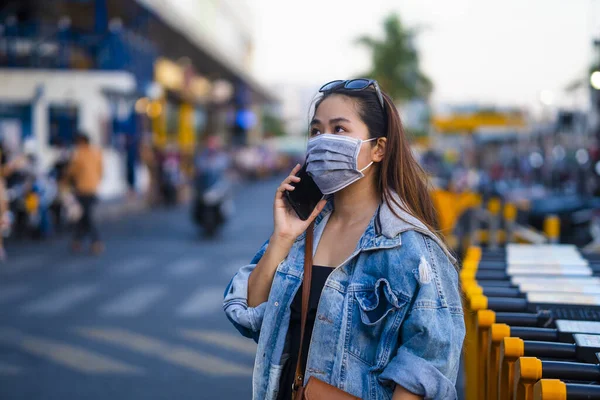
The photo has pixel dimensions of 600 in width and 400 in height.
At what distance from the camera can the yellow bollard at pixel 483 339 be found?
308cm

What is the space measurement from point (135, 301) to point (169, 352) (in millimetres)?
2485

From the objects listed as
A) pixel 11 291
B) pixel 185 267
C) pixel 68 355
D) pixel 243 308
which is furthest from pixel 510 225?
pixel 243 308

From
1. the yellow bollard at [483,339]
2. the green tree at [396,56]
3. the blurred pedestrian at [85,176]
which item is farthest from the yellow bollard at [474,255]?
the green tree at [396,56]

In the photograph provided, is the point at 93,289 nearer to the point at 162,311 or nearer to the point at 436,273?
the point at 162,311

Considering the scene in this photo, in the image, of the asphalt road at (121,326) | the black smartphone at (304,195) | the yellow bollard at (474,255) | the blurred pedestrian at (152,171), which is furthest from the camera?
the blurred pedestrian at (152,171)

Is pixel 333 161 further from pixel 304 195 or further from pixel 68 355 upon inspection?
pixel 68 355

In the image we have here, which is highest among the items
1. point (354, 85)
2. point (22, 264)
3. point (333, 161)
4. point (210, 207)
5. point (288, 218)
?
point (354, 85)

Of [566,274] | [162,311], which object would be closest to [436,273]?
[566,274]

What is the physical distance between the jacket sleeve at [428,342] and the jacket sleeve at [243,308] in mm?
547

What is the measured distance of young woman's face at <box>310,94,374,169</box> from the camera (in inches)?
104

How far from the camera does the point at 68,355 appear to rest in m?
6.92

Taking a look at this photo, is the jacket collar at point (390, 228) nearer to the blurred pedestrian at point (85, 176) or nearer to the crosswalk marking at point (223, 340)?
the crosswalk marking at point (223, 340)

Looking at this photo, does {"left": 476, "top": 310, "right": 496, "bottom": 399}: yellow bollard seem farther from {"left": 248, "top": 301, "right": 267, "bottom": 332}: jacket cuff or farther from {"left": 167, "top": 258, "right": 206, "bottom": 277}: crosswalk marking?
{"left": 167, "top": 258, "right": 206, "bottom": 277}: crosswalk marking

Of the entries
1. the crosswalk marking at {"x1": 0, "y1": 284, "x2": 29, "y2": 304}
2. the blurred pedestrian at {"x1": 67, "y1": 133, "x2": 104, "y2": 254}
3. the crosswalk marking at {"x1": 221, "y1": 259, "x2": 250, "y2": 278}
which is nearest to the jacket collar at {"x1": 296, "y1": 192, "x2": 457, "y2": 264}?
the crosswalk marking at {"x1": 0, "y1": 284, "x2": 29, "y2": 304}
